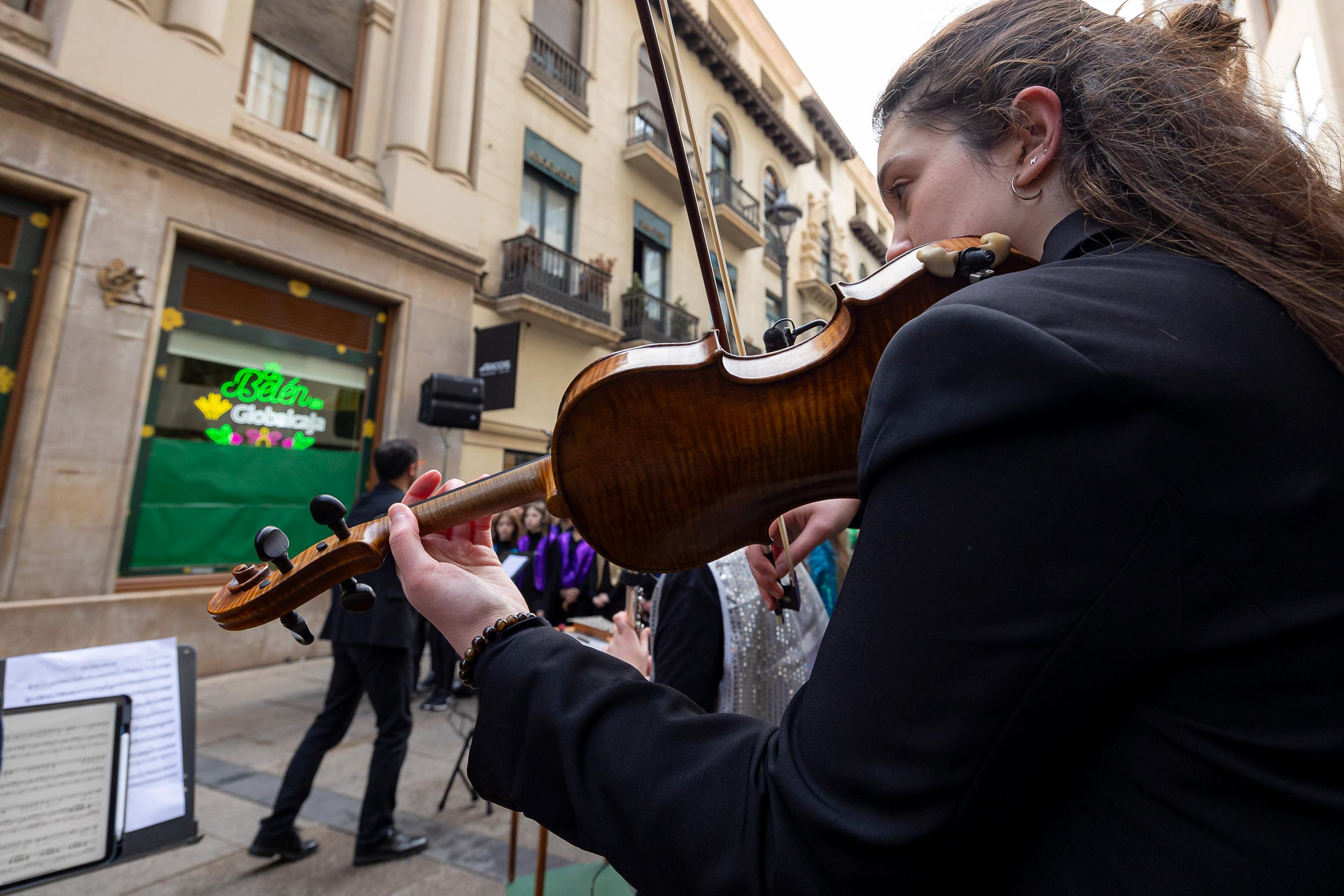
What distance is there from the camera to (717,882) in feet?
2.07

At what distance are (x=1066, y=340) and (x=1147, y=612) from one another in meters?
0.24

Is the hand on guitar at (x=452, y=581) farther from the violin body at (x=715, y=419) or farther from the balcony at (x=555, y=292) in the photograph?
the balcony at (x=555, y=292)

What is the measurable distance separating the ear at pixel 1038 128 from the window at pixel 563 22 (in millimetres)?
12630

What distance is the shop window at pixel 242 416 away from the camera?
22.0ft

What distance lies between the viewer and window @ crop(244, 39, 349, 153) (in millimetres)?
7898

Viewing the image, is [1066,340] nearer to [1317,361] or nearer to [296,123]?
[1317,361]

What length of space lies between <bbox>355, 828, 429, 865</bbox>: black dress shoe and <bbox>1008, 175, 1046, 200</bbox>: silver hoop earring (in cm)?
401

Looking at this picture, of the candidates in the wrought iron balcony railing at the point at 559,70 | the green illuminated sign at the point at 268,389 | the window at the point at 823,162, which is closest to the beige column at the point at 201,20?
the green illuminated sign at the point at 268,389

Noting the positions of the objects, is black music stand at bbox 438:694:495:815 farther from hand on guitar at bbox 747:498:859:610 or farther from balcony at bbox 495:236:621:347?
balcony at bbox 495:236:621:347

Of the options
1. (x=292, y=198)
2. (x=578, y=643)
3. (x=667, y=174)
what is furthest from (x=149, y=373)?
(x=667, y=174)

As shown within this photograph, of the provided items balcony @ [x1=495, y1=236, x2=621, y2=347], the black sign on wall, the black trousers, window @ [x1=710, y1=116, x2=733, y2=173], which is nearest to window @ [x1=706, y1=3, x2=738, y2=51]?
window @ [x1=710, y1=116, x2=733, y2=173]

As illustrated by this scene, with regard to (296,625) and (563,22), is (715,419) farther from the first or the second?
(563,22)

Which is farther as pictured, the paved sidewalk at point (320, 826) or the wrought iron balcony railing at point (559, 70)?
the wrought iron balcony railing at point (559, 70)

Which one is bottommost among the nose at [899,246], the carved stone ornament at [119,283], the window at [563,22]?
the nose at [899,246]
